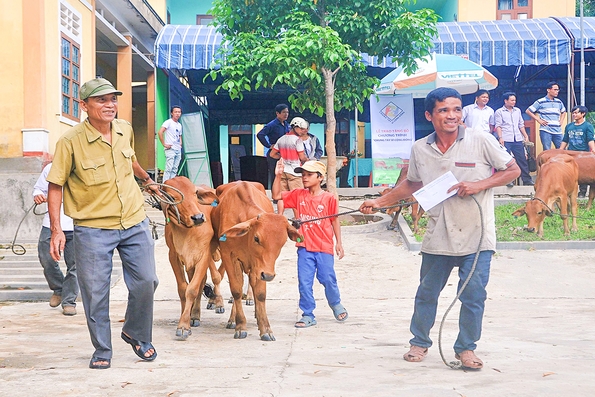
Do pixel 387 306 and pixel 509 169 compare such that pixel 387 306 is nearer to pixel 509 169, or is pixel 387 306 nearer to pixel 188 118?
pixel 509 169

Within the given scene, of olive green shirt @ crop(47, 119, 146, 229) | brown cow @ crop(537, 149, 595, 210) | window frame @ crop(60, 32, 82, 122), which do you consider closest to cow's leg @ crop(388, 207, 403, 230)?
brown cow @ crop(537, 149, 595, 210)

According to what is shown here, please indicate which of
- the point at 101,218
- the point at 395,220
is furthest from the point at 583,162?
the point at 101,218

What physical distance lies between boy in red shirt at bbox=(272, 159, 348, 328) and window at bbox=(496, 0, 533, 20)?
708 inches

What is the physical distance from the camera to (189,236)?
6645mm

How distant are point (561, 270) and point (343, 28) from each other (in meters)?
5.37

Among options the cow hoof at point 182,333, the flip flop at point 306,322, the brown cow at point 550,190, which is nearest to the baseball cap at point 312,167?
the flip flop at point 306,322

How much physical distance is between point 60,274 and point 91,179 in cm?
323

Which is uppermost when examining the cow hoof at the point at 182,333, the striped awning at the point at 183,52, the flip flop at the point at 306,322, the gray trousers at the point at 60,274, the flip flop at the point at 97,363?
the striped awning at the point at 183,52

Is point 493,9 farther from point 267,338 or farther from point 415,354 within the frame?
point 415,354

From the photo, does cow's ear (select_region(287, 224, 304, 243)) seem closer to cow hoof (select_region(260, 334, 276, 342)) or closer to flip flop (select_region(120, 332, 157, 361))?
cow hoof (select_region(260, 334, 276, 342))

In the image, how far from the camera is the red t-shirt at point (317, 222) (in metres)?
6.99

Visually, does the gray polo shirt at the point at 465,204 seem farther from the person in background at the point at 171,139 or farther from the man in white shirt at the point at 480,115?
the person in background at the point at 171,139

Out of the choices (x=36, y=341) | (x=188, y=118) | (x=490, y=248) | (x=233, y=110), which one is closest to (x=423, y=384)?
(x=490, y=248)

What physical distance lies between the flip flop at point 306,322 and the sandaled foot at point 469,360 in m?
2.11
